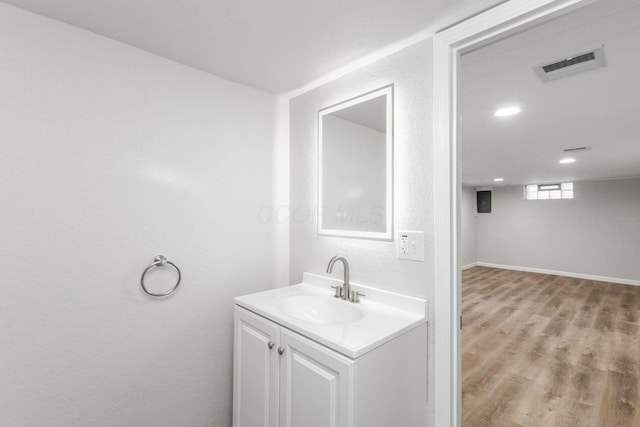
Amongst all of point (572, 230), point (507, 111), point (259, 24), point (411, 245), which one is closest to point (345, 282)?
point (411, 245)

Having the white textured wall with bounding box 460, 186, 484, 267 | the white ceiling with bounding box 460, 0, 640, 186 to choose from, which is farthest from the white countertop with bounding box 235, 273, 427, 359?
the white textured wall with bounding box 460, 186, 484, 267

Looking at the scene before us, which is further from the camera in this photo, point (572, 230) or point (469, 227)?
point (469, 227)

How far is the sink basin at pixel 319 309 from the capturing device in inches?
59.6

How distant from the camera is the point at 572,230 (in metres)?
7.09

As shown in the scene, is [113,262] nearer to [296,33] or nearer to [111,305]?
[111,305]

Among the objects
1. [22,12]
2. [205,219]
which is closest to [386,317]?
[205,219]

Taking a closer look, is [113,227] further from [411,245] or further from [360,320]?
[411,245]

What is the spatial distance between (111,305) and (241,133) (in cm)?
118

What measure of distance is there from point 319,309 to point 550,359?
286cm

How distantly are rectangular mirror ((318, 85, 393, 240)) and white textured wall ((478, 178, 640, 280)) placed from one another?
802 centimetres

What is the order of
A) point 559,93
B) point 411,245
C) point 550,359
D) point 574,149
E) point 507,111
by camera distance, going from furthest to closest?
point 574,149, point 550,359, point 507,111, point 559,93, point 411,245

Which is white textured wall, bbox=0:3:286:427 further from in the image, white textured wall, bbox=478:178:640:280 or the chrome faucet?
white textured wall, bbox=478:178:640:280

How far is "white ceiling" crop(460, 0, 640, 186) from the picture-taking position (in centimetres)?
129

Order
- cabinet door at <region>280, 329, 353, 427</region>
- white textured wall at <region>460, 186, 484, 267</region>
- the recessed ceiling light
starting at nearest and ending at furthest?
cabinet door at <region>280, 329, 353, 427</region> < the recessed ceiling light < white textured wall at <region>460, 186, 484, 267</region>
